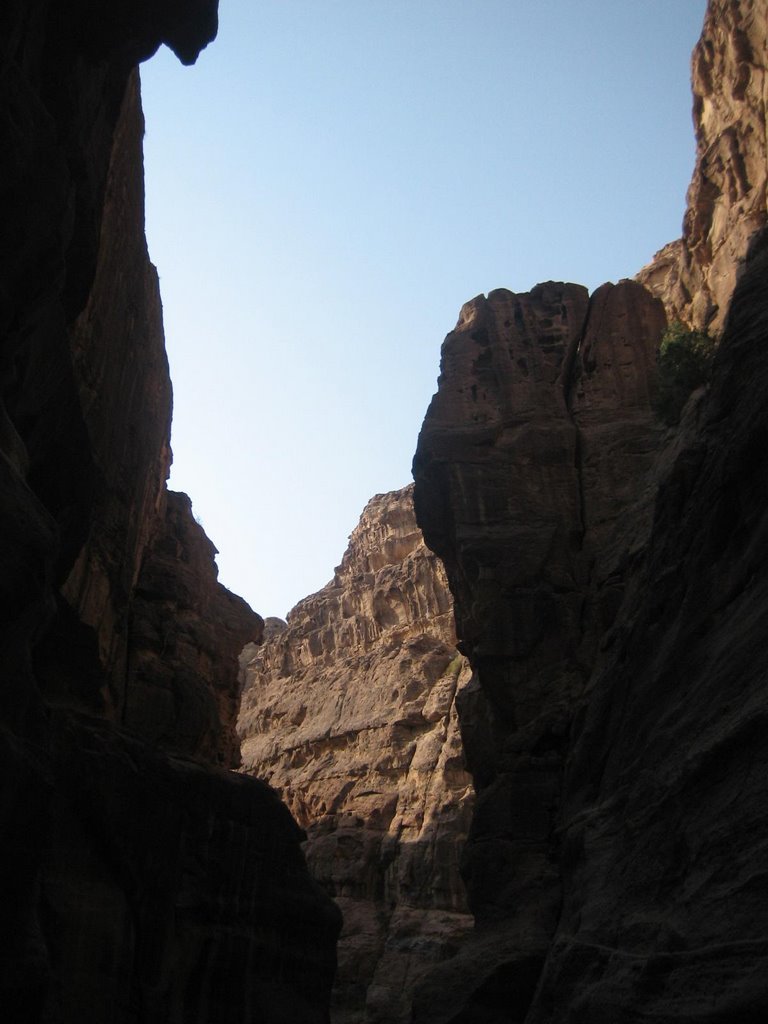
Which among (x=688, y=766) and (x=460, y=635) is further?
(x=460, y=635)

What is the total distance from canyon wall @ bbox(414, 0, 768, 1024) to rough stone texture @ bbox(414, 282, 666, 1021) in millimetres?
71

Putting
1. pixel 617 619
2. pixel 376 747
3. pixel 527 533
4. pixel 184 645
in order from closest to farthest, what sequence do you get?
pixel 617 619, pixel 527 533, pixel 184 645, pixel 376 747

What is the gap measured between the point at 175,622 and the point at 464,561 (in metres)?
10.2

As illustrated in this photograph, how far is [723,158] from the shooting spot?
93.0ft

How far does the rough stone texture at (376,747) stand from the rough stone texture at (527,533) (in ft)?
40.3

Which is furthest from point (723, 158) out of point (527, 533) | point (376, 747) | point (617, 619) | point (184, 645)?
point (376, 747)

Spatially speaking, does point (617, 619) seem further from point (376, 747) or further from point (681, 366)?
point (376, 747)

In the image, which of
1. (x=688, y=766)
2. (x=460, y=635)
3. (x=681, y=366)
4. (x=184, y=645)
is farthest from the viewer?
(x=184, y=645)

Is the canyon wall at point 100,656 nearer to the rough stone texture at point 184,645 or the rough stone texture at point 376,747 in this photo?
the rough stone texture at point 184,645

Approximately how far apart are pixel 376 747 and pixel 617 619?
118 ft

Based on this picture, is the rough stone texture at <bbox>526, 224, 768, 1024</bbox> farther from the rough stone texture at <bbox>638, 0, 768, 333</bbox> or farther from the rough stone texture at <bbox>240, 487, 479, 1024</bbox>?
the rough stone texture at <bbox>240, 487, 479, 1024</bbox>

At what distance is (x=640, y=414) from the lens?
32375 millimetres

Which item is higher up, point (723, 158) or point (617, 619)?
point (723, 158)

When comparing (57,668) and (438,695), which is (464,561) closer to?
(57,668)
